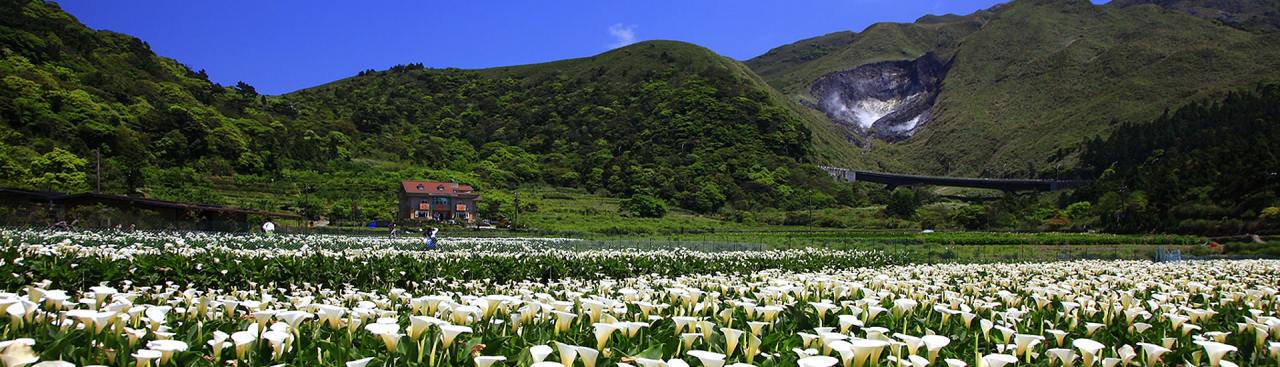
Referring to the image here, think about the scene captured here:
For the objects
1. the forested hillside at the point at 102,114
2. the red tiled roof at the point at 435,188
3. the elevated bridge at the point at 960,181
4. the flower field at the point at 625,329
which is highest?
the forested hillside at the point at 102,114

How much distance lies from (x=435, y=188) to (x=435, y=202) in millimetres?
2005

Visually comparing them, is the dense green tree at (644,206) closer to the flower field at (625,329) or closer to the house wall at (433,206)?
the house wall at (433,206)

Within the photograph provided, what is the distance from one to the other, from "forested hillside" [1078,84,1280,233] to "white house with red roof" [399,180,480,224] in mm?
61001

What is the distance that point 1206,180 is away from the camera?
2456 inches

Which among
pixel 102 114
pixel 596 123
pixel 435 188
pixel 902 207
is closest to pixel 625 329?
pixel 435 188

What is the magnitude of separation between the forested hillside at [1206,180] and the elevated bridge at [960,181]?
42.0 ft

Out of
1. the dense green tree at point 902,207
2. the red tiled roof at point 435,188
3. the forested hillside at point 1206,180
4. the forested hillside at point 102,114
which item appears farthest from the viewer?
the dense green tree at point 902,207

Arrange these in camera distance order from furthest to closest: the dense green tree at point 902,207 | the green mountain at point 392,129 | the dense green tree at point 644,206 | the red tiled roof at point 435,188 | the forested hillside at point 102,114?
the dense green tree at point 644,206 < the dense green tree at point 902,207 < the red tiled roof at point 435,188 < the green mountain at point 392,129 < the forested hillside at point 102,114

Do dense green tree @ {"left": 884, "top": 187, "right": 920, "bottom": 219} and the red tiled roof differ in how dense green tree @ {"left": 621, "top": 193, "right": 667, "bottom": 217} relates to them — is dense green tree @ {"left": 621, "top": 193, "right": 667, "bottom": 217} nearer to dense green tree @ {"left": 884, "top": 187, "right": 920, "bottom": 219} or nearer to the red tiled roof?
the red tiled roof

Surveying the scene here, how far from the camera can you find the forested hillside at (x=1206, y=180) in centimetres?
5072

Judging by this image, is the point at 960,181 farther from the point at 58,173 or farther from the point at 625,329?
the point at 625,329

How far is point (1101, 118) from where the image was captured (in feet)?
474

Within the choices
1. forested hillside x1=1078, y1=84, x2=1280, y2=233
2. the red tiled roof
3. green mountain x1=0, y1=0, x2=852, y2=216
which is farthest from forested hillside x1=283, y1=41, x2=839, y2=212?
forested hillside x1=1078, y1=84, x2=1280, y2=233

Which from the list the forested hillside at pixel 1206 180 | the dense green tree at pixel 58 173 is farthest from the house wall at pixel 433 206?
the forested hillside at pixel 1206 180
